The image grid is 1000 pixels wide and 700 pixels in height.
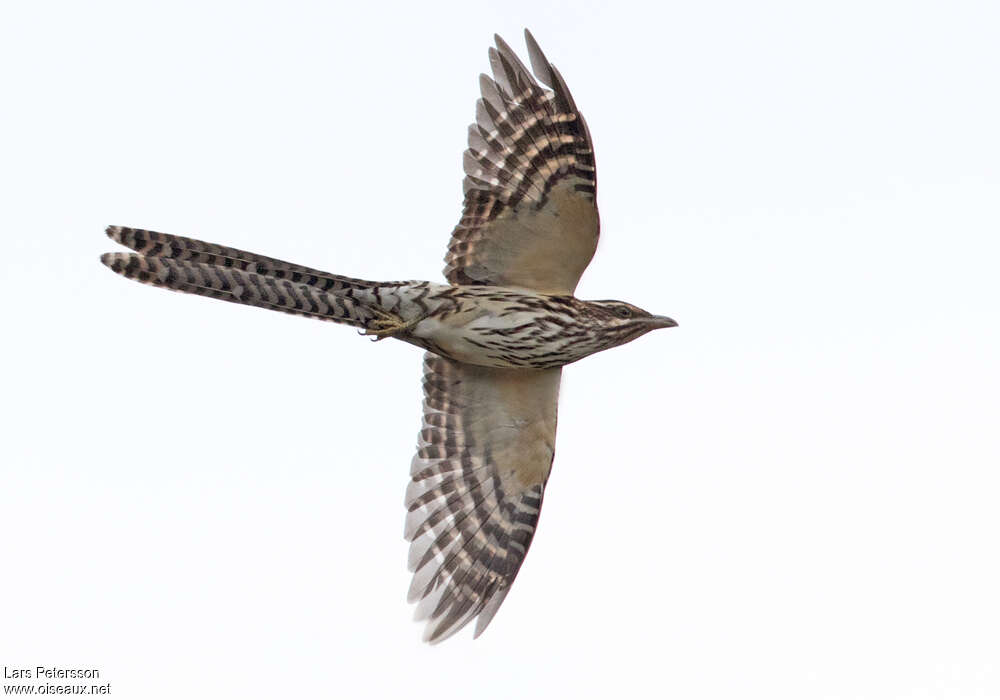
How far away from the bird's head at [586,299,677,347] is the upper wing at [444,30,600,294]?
0.45m

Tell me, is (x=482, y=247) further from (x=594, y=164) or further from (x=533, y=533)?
(x=533, y=533)

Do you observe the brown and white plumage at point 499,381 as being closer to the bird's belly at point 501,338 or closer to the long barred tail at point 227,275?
the bird's belly at point 501,338

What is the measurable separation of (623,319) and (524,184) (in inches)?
64.4

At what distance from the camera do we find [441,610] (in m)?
15.0

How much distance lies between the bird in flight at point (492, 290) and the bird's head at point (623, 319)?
15mm

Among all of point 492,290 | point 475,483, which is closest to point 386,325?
point 492,290

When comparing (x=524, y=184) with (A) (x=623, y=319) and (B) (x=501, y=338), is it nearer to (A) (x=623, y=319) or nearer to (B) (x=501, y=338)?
(B) (x=501, y=338)

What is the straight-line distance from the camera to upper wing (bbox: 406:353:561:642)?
15102 mm

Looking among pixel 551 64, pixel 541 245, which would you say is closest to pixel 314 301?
pixel 541 245

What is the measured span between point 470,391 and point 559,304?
5.07 ft

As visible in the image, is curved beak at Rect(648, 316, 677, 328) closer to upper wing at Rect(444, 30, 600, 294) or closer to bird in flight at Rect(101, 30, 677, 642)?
bird in flight at Rect(101, 30, 677, 642)

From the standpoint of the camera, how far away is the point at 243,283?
13.3 meters

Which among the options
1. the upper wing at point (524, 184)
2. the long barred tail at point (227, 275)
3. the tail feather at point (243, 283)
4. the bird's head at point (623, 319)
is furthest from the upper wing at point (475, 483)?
the long barred tail at point (227, 275)

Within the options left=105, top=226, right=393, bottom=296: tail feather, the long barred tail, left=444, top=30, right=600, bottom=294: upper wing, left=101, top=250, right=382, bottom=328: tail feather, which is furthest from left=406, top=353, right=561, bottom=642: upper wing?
left=105, top=226, right=393, bottom=296: tail feather
